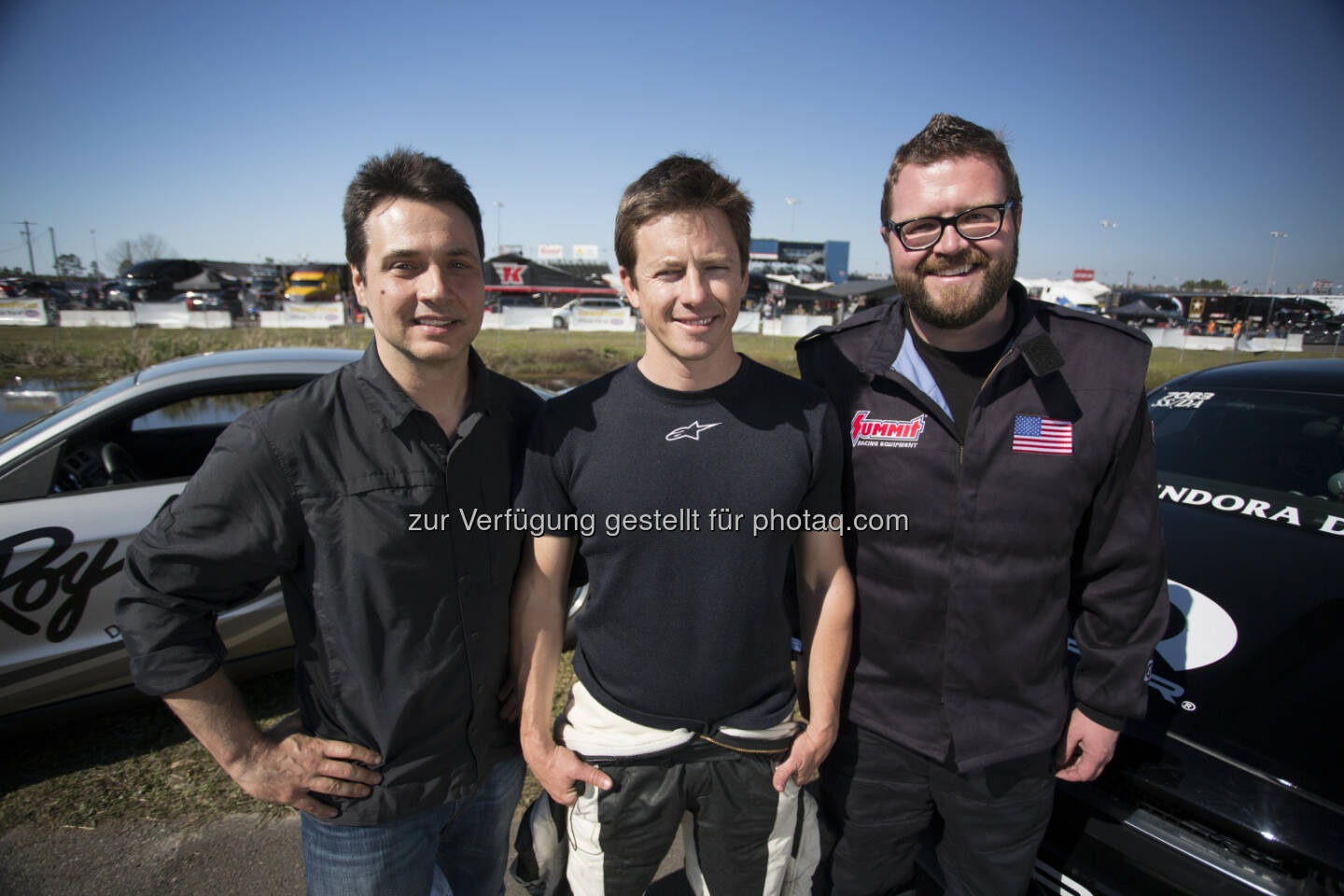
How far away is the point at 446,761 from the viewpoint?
5.07 feet

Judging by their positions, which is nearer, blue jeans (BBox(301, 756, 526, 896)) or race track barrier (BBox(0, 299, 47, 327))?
blue jeans (BBox(301, 756, 526, 896))

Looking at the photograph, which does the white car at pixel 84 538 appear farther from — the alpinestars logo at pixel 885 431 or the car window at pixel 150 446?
the alpinestars logo at pixel 885 431

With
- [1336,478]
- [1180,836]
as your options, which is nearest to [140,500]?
[1180,836]

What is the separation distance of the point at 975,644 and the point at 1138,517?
51cm

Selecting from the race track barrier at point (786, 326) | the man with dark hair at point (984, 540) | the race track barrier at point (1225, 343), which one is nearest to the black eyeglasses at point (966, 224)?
the man with dark hair at point (984, 540)

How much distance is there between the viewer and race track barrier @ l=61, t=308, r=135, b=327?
16.0 meters

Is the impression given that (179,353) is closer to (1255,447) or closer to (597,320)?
(1255,447)

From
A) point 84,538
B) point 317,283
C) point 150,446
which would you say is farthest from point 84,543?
point 317,283

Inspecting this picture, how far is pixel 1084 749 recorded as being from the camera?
1679 mm

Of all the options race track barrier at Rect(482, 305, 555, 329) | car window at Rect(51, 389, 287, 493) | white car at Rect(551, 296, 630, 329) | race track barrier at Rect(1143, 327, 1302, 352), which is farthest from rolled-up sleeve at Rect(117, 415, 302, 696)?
race track barrier at Rect(482, 305, 555, 329)

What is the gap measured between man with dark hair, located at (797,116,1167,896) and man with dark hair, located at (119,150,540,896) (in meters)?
1.01

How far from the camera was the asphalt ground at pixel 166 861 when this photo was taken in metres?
2.20

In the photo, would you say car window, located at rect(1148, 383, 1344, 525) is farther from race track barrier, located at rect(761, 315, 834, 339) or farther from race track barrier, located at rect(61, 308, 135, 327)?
race track barrier, located at rect(761, 315, 834, 339)

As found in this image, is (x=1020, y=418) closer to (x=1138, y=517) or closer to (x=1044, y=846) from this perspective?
(x=1138, y=517)
